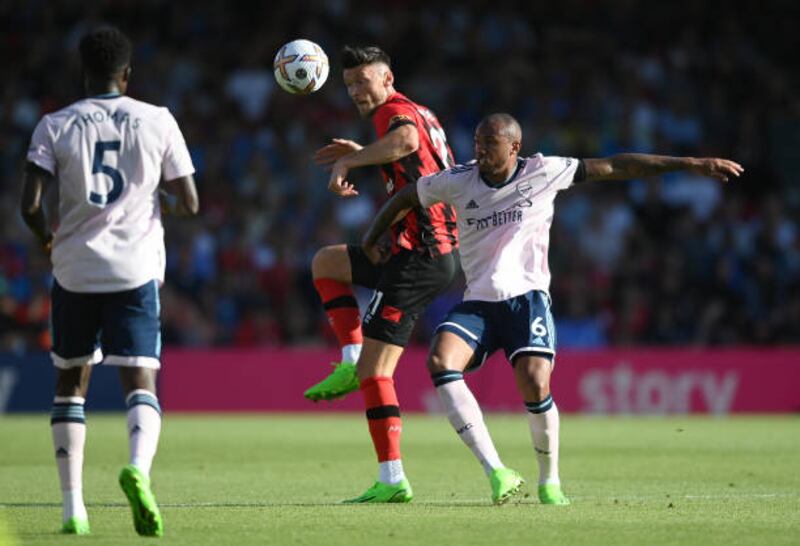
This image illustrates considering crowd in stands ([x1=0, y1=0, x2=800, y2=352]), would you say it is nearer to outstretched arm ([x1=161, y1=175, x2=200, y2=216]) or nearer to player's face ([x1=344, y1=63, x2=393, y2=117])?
player's face ([x1=344, y1=63, x2=393, y2=117])

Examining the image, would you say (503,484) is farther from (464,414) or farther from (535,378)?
(535,378)

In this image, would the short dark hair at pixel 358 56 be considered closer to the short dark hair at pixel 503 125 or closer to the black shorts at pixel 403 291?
the short dark hair at pixel 503 125

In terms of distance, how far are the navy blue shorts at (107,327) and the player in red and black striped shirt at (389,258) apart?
2032mm

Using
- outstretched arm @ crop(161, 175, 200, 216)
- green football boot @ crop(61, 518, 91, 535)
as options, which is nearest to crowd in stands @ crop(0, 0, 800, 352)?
outstretched arm @ crop(161, 175, 200, 216)

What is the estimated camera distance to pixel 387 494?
9414mm

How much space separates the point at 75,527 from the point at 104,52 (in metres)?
2.28

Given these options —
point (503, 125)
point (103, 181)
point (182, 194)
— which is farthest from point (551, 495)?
point (103, 181)

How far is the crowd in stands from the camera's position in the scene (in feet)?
71.9

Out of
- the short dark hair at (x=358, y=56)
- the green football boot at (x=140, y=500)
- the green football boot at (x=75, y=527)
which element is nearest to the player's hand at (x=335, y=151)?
the short dark hair at (x=358, y=56)

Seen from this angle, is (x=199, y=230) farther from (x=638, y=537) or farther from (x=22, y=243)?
(x=638, y=537)

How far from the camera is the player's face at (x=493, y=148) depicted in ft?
29.8

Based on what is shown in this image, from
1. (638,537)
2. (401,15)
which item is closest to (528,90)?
(401,15)

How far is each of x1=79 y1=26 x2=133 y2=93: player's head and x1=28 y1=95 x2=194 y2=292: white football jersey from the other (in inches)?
4.2

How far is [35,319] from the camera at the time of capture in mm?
21375
